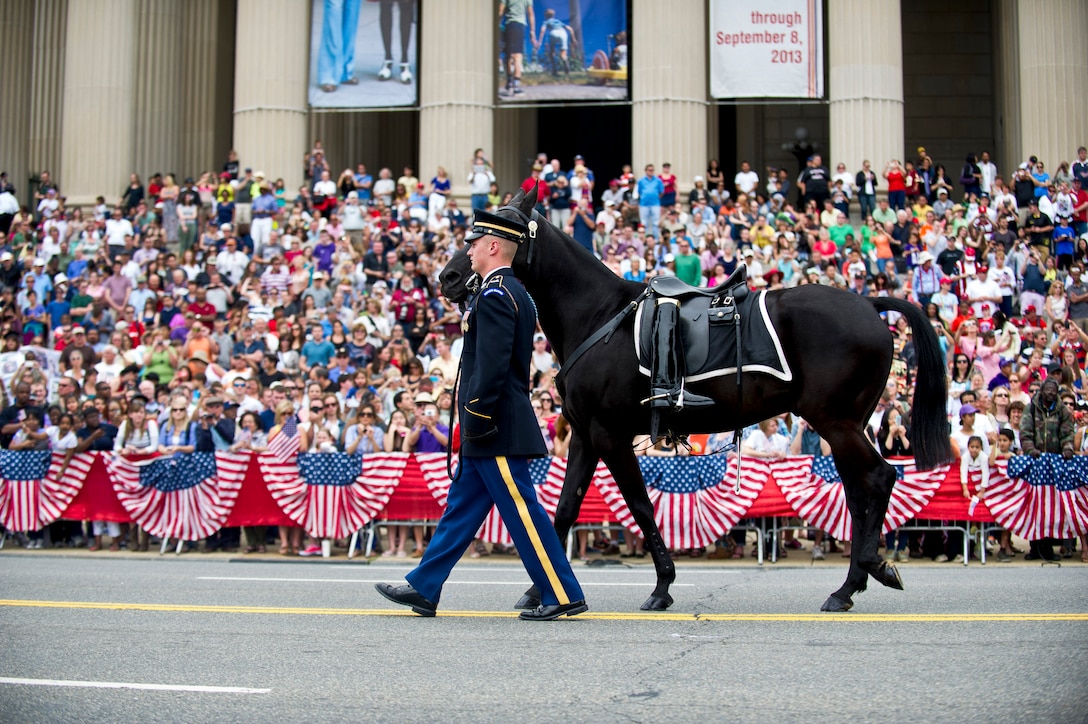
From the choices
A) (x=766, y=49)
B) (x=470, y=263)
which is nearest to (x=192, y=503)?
(x=470, y=263)

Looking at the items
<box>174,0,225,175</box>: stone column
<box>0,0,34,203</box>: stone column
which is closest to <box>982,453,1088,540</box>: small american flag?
<box>174,0,225,175</box>: stone column

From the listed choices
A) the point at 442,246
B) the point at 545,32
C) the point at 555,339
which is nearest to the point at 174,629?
the point at 555,339

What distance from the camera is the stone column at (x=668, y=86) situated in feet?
94.3

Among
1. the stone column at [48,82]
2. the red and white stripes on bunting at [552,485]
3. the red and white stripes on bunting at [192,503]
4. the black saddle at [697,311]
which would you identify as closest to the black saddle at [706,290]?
the black saddle at [697,311]

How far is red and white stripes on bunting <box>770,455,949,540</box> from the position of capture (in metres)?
14.4

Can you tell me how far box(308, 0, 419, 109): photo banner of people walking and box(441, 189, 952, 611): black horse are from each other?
21.8 meters

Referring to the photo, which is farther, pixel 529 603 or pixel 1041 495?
pixel 1041 495

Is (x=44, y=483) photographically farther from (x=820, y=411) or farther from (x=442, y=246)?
(x=820, y=411)

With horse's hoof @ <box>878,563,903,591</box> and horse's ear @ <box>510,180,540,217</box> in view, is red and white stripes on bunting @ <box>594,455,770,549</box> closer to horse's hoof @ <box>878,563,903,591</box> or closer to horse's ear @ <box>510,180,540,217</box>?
horse's hoof @ <box>878,563,903,591</box>

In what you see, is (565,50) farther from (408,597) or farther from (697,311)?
(408,597)

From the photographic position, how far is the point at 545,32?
28.8 m

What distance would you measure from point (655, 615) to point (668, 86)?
72.3 feet

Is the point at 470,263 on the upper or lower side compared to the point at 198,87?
lower

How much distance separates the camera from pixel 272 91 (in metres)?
30.4
